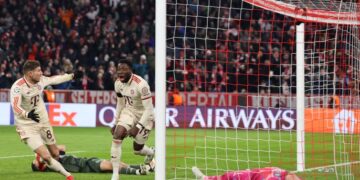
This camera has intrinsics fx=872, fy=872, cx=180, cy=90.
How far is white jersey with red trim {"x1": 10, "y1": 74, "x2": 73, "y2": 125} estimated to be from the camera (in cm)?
1269

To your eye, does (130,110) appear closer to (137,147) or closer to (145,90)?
(145,90)

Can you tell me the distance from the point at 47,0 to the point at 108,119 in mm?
9742

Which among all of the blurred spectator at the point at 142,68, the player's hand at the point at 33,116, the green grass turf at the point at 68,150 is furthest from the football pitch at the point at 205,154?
the blurred spectator at the point at 142,68

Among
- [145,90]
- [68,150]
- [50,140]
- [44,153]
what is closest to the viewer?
[44,153]

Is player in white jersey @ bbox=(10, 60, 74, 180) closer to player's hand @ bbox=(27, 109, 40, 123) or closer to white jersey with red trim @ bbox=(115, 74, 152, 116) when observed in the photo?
player's hand @ bbox=(27, 109, 40, 123)

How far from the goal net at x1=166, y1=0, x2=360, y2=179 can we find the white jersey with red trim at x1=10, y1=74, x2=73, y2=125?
206 centimetres

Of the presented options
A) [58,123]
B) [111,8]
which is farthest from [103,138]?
[111,8]

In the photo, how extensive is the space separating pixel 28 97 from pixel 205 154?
5.46m

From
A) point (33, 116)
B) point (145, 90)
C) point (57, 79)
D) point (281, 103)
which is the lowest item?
point (281, 103)

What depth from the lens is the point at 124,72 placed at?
41.0ft

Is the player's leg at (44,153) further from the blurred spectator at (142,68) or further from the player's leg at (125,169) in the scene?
the blurred spectator at (142,68)

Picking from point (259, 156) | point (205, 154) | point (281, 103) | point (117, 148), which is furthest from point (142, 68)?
point (117, 148)

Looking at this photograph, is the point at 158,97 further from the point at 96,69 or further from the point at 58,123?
the point at 96,69

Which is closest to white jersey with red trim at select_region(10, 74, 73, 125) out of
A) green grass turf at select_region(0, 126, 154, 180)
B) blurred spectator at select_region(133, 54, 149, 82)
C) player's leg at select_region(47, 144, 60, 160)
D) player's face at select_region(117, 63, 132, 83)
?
player's leg at select_region(47, 144, 60, 160)
